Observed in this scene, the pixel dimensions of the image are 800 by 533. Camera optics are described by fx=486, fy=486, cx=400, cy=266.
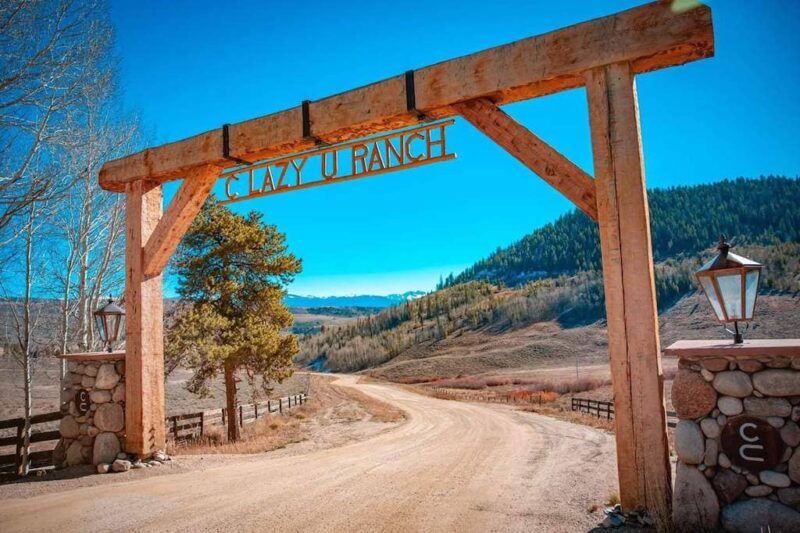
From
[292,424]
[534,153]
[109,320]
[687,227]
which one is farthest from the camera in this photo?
[687,227]

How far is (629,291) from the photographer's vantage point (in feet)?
13.6

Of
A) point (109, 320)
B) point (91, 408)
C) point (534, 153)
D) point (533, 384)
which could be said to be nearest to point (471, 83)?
point (534, 153)

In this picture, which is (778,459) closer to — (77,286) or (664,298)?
(77,286)

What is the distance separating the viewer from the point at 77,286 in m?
11.6

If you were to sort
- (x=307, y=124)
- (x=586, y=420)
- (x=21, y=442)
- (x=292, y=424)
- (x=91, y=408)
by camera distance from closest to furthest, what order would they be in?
(x=307, y=124), (x=91, y=408), (x=21, y=442), (x=586, y=420), (x=292, y=424)

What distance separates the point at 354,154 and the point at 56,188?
7632 millimetres

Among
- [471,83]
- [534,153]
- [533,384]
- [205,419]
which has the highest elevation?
[471,83]

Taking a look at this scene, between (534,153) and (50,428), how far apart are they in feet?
59.6

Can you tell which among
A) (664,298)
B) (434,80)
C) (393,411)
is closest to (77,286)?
(434,80)

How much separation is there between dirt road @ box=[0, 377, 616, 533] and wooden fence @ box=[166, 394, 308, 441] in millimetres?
6998

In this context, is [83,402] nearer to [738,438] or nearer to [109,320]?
[109,320]

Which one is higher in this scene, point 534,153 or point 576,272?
point 576,272

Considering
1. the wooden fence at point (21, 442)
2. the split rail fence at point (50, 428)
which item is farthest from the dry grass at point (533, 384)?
the wooden fence at point (21, 442)

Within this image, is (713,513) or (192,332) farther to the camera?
(192,332)
